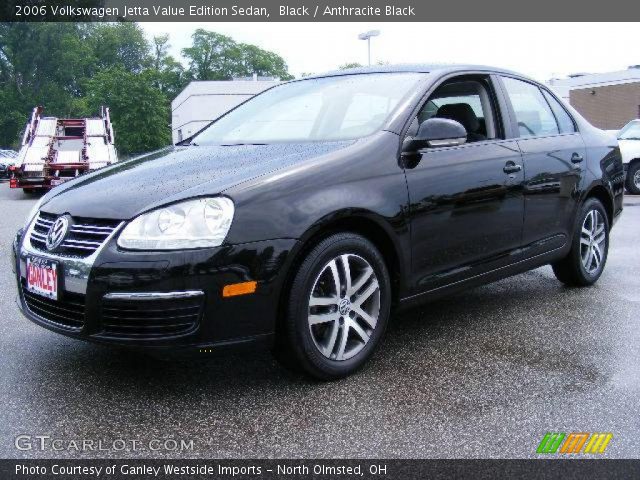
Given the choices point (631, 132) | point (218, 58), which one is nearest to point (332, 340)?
point (631, 132)

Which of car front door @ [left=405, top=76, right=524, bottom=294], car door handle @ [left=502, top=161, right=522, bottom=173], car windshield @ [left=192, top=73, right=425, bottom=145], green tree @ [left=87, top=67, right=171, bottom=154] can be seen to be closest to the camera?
car front door @ [left=405, top=76, right=524, bottom=294]

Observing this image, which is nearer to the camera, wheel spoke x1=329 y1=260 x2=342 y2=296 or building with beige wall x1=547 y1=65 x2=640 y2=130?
wheel spoke x1=329 y1=260 x2=342 y2=296

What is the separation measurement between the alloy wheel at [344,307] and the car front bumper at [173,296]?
10.7 inches

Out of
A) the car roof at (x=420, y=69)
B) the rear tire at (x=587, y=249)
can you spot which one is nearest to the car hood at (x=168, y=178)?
the car roof at (x=420, y=69)

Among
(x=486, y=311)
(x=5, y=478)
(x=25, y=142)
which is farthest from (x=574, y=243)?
(x=25, y=142)

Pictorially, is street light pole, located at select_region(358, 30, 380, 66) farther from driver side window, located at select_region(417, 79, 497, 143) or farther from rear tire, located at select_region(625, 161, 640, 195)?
driver side window, located at select_region(417, 79, 497, 143)

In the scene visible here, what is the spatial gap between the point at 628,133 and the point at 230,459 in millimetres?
13961

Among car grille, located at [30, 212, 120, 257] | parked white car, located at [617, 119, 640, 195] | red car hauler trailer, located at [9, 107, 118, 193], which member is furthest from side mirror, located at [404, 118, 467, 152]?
red car hauler trailer, located at [9, 107, 118, 193]

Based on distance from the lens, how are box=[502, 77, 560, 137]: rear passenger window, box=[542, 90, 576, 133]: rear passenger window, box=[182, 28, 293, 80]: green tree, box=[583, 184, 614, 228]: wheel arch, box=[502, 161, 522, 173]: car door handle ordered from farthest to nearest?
box=[182, 28, 293, 80]: green tree
box=[583, 184, 614, 228]: wheel arch
box=[542, 90, 576, 133]: rear passenger window
box=[502, 77, 560, 137]: rear passenger window
box=[502, 161, 522, 173]: car door handle

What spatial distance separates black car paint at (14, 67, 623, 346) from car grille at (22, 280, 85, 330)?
0.05 m

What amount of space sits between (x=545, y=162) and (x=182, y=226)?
261 cm

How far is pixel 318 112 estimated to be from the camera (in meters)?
4.03

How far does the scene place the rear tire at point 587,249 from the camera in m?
5.02

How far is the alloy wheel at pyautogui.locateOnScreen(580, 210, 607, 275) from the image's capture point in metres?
5.10
